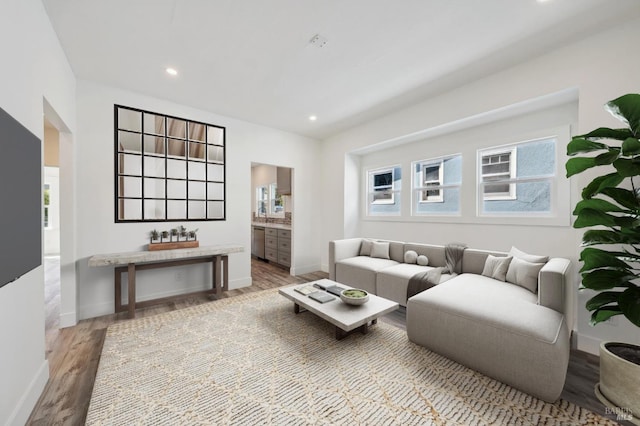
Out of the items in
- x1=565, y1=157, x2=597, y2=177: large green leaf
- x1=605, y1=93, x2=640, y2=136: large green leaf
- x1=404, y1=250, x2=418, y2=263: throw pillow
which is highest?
x1=605, y1=93, x2=640, y2=136: large green leaf

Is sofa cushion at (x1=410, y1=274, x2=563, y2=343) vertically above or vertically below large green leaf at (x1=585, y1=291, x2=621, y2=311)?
below

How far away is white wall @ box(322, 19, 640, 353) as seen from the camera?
2.10 m

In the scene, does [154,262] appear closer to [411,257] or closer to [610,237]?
[411,257]

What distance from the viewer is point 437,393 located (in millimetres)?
1662

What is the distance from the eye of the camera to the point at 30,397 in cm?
156

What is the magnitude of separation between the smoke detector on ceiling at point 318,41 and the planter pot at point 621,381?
9.99 ft

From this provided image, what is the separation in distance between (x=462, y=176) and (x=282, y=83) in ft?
9.30

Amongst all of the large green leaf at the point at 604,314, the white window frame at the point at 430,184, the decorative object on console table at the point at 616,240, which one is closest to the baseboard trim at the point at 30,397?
the decorative object on console table at the point at 616,240

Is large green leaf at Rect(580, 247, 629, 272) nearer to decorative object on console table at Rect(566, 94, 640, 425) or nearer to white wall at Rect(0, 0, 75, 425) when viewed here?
decorative object on console table at Rect(566, 94, 640, 425)

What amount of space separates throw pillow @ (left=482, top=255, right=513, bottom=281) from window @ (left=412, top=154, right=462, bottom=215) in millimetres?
1063

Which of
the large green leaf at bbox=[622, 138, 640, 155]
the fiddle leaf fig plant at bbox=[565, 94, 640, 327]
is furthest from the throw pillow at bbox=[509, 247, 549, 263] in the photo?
the large green leaf at bbox=[622, 138, 640, 155]

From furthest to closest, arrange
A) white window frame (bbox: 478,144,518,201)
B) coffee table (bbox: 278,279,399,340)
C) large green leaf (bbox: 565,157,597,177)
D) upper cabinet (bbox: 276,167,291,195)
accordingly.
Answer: upper cabinet (bbox: 276,167,291,195) < white window frame (bbox: 478,144,518,201) < coffee table (bbox: 278,279,399,340) < large green leaf (bbox: 565,157,597,177)

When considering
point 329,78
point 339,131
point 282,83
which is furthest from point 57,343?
point 339,131

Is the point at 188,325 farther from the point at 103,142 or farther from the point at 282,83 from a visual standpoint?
the point at 282,83
